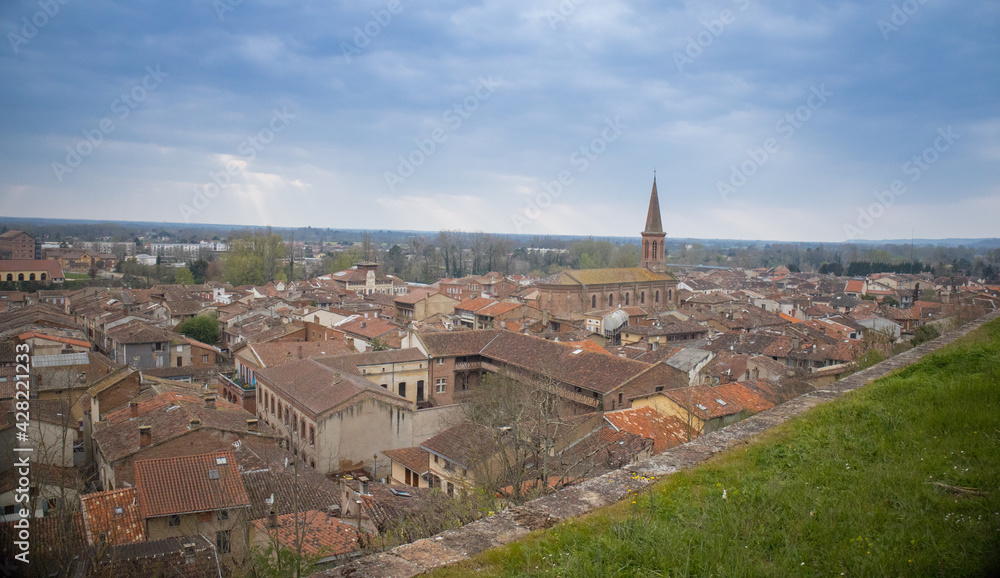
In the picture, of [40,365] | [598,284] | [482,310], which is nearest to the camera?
[40,365]

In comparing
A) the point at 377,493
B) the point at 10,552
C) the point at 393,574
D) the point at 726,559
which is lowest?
the point at 377,493

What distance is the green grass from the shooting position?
296 centimetres

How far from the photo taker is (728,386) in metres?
19.8

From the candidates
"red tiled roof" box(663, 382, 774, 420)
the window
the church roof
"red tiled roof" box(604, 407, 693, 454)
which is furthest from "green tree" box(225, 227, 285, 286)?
the window

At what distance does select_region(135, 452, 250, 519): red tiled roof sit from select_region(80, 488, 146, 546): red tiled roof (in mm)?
282

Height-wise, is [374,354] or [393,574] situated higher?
[393,574]

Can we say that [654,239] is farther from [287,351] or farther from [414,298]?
[287,351]

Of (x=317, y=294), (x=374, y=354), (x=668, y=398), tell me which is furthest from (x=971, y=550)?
(x=317, y=294)

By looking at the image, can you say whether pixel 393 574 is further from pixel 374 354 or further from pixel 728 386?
pixel 374 354

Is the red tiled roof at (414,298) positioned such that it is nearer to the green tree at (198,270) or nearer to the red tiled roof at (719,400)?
the red tiled roof at (719,400)

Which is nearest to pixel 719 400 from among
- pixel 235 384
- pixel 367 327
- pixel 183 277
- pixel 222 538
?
pixel 222 538

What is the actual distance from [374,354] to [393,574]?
23.3 metres

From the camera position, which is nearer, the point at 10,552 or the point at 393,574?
the point at 393,574

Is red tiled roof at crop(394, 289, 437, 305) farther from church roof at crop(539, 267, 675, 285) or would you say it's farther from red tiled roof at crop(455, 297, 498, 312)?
church roof at crop(539, 267, 675, 285)
